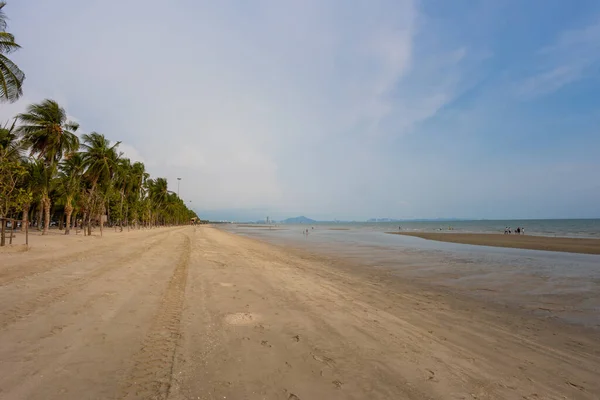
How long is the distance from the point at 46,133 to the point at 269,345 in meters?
41.7

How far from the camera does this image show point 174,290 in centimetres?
825

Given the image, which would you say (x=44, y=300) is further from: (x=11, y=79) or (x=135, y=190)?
(x=135, y=190)

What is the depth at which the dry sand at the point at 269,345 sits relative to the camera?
3.54m

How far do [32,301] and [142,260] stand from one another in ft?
23.3

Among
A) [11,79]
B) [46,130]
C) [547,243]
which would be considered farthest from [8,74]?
[547,243]

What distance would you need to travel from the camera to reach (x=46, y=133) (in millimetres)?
33094

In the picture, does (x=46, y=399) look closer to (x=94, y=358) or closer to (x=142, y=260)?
(x=94, y=358)

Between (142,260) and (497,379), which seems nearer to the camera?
(497,379)

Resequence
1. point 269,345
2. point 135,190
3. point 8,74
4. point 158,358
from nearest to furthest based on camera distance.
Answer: point 158,358
point 269,345
point 8,74
point 135,190

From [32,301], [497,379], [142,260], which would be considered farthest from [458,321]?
[142,260]

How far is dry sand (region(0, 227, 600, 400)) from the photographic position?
139 inches

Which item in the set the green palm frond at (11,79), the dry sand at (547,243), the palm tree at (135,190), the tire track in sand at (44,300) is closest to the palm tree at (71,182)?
the palm tree at (135,190)

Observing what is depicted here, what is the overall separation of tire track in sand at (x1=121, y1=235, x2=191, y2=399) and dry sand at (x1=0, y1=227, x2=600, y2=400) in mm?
22

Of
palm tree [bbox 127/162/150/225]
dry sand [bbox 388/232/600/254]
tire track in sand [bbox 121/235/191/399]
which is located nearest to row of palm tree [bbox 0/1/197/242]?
palm tree [bbox 127/162/150/225]
